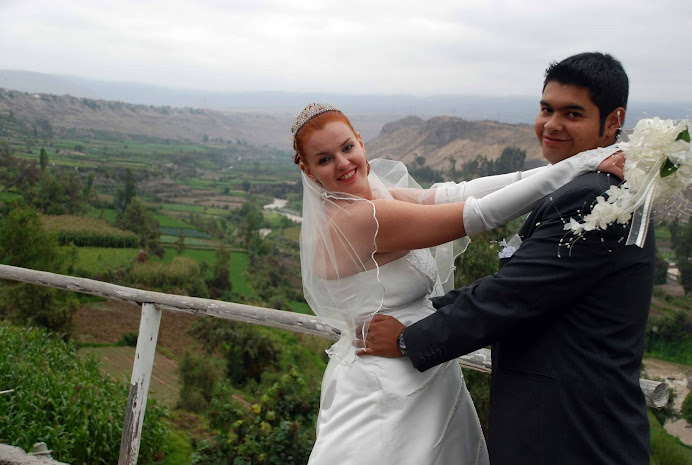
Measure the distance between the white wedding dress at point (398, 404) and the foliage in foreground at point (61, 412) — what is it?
8.08 ft

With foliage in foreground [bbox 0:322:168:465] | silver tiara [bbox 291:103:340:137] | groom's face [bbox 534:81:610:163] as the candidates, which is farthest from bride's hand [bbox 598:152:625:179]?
foliage in foreground [bbox 0:322:168:465]

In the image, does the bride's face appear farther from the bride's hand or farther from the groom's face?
the bride's hand

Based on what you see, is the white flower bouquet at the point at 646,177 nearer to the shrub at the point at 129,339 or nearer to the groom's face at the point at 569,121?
the groom's face at the point at 569,121

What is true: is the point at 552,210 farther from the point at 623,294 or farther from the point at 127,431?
the point at 127,431

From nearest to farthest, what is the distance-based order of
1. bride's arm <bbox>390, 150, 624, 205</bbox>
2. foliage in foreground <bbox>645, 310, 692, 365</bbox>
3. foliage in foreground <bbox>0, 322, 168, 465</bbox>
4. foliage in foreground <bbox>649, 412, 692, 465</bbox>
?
bride's arm <bbox>390, 150, 624, 205</bbox>
foliage in foreground <bbox>0, 322, 168, 465</bbox>
foliage in foreground <bbox>649, 412, 692, 465</bbox>
foliage in foreground <bbox>645, 310, 692, 365</bbox>

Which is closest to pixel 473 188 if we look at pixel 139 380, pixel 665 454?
pixel 139 380

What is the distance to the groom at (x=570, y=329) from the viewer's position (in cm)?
172

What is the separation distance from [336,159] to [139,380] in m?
1.93

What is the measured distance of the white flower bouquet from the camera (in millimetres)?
1564

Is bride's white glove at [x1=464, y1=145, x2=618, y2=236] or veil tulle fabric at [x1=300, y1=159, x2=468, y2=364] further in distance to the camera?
veil tulle fabric at [x1=300, y1=159, x2=468, y2=364]

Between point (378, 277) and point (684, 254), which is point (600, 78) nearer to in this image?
point (378, 277)

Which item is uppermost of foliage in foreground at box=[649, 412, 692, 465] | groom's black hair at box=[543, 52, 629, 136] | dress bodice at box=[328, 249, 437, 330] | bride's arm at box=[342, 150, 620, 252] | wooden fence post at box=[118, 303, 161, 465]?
groom's black hair at box=[543, 52, 629, 136]

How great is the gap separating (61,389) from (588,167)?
3.86 metres

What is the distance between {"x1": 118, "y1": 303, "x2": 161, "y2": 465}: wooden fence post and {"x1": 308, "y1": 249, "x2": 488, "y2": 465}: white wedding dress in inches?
55.7
